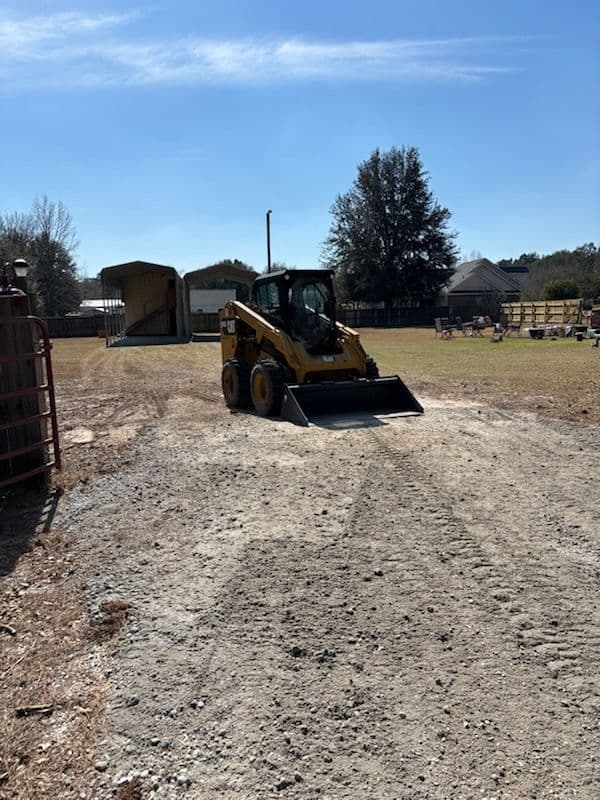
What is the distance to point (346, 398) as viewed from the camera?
10.2 m

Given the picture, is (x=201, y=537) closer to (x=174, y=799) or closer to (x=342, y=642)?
(x=342, y=642)

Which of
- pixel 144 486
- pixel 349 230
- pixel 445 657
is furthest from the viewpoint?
pixel 349 230

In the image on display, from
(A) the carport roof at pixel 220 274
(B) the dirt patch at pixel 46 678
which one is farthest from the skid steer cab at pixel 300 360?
(A) the carport roof at pixel 220 274

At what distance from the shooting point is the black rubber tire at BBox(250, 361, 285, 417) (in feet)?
33.5

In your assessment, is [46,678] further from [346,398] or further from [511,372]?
[511,372]

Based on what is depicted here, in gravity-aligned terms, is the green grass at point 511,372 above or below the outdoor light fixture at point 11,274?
below

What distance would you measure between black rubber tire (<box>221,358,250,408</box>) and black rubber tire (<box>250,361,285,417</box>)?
37.5 inches

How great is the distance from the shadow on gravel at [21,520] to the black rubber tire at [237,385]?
5.43 meters

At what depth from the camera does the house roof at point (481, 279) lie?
71688mm

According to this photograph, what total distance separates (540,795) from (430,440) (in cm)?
600

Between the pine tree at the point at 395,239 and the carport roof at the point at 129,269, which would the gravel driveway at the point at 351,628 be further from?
the pine tree at the point at 395,239

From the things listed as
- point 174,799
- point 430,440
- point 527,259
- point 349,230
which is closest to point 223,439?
point 430,440

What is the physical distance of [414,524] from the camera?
5188mm

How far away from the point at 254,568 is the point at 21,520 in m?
2.57
